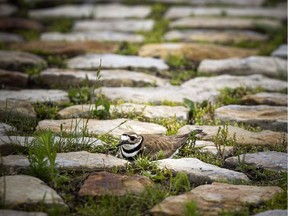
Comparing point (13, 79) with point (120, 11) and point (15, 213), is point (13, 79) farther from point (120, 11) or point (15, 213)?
point (120, 11)

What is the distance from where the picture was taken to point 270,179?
2.76m

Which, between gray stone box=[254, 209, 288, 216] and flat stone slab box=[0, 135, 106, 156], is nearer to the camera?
gray stone box=[254, 209, 288, 216]

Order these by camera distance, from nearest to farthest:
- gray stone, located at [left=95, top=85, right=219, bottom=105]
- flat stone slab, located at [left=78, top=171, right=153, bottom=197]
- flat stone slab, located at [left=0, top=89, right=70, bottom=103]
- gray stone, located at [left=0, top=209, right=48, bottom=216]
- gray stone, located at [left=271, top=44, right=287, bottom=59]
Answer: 1. gray stone, located at [left=0, top=209, right=48, bottom=216]
2. flat stone slab, located at [left=78, top=171, right=153, bottom=197]
3. flat stone slab, located at [left=0, top=89, right=70, bottom=103]
4. gray stone, located at [left=95, top=85, right=219, bottom=105]
5. gray stone, located at [left=271, top=44, right=287, bottom=59]

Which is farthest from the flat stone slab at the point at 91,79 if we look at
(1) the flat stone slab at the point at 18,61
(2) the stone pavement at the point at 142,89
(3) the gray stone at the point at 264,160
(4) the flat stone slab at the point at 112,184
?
(4) the flat stone slab at the point at 112,184

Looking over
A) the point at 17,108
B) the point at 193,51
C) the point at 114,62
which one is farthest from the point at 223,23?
the point at 17,108

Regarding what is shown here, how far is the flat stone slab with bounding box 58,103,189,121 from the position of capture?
11.8 feet

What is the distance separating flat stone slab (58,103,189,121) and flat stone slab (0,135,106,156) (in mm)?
457

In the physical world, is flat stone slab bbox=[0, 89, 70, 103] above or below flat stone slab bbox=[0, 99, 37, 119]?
above

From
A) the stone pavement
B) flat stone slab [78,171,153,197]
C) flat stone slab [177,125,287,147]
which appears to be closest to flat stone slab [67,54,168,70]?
the stone pavement

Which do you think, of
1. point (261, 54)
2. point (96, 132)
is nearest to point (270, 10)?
point (261, 54)

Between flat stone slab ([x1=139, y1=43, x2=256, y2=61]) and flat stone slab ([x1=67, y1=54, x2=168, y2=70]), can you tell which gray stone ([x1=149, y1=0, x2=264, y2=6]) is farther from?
flat stone slab ([x1=67, y1=54, x2=168, y2=70])

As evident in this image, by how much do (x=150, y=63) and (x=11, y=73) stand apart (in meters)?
1.30

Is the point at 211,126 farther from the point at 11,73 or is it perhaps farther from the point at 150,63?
the point at 11,73

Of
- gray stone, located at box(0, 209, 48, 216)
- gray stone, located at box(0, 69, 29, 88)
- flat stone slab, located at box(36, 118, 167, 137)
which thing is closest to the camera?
gray stone, located at box(0, 209, 48, 216)
